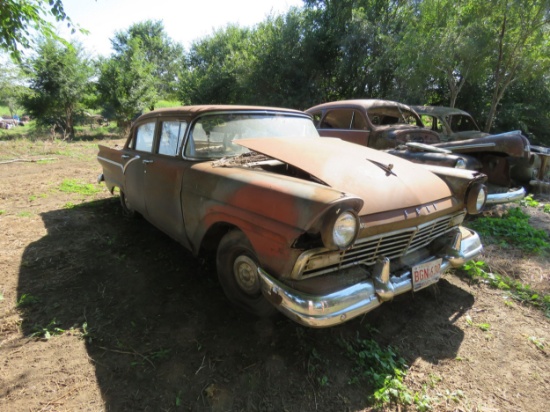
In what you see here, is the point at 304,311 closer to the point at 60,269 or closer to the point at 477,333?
the point at 477,333

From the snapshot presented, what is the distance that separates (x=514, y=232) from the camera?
4172 millimetres

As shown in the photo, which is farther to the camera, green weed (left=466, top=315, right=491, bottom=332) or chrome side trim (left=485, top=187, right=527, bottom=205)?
chrome side trim (left=485, top=187, right=527, bottom=205)

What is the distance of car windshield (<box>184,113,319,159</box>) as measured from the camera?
290cm

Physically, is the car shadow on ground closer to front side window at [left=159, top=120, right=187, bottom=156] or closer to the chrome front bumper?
the chrome front bumper

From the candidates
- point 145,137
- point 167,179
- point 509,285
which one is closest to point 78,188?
point 145,137

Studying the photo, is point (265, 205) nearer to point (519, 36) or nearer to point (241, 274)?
point (241, 274)

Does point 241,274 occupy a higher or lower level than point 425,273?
lower

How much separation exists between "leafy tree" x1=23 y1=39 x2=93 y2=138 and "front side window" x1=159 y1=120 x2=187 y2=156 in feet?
55.7

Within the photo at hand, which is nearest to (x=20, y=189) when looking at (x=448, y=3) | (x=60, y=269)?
(x=60, y=269)

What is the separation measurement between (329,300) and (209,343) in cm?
100

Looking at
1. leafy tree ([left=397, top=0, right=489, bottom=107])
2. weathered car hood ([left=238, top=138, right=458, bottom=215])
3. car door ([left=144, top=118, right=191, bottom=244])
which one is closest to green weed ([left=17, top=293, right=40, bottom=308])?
car door ([left=144, top=118, right=191, bottom=244])

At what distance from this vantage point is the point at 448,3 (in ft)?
32.1

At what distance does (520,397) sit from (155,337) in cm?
243

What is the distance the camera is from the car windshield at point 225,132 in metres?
2.90
